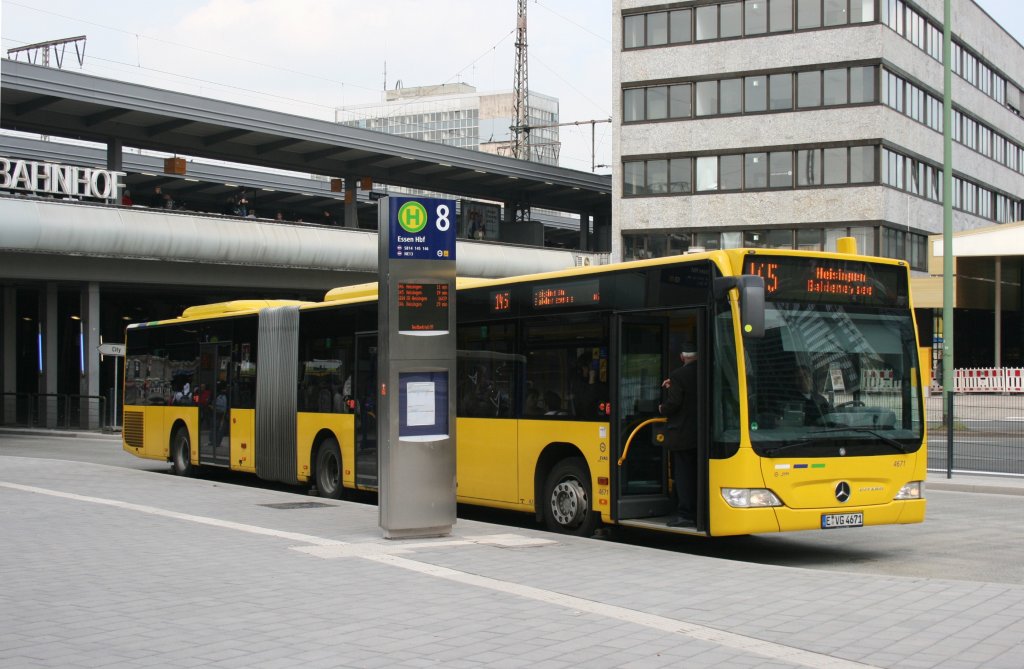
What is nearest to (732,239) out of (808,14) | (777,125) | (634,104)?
(777,125)

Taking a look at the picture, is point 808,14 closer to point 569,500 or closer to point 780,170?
point 780,170

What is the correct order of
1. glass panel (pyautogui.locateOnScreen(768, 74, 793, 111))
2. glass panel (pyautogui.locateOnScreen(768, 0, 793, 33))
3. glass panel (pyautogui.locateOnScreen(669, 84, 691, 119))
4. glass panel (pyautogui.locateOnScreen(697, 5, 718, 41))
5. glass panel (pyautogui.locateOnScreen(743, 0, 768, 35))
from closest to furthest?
glass panel (pyautogui.locateOnScreen(768, 0, 793, 33)) → glass panel (pyautogui.locateOnScreen(768, 74, 793, 111)) → glass panel (pyautogui.locateOnScreen(743, 0, 768, 35)) → glass panel (pyautogui.locateOnScreen(697, 5, 718, 41)) → glass panel (pyautogui.locateOnScreen(669, 84, 691, 119))

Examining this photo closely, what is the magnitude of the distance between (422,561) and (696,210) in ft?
136

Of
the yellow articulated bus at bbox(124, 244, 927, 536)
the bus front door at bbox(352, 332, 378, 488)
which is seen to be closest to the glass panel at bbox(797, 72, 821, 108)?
the bus front door at bbox(352, 332, 378, 488)

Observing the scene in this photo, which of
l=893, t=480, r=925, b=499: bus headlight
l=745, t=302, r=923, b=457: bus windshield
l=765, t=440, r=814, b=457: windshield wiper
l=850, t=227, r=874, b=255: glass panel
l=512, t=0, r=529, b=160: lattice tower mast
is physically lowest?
l=893, t=480, r=925, b=499: bus headlight

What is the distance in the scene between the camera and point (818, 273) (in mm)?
11539

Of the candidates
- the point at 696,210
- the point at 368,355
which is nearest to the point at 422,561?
the point at 368,355

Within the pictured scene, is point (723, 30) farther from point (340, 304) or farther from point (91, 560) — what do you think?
point (91, 560)

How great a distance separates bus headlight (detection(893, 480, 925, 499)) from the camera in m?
11.7

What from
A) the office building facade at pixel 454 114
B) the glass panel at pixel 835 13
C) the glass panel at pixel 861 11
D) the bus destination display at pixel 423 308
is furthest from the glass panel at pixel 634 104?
the office building facade at pixel 454 114

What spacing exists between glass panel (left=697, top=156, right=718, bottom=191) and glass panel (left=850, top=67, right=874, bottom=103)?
6.08 meters

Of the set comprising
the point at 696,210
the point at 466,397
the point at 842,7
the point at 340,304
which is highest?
the point at 842,7

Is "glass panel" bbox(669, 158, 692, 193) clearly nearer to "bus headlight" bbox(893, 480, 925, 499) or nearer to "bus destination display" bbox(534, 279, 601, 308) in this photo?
"bus destination display" bbox(534, 279, 601, 308)

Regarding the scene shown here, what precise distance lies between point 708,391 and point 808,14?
40.3m
